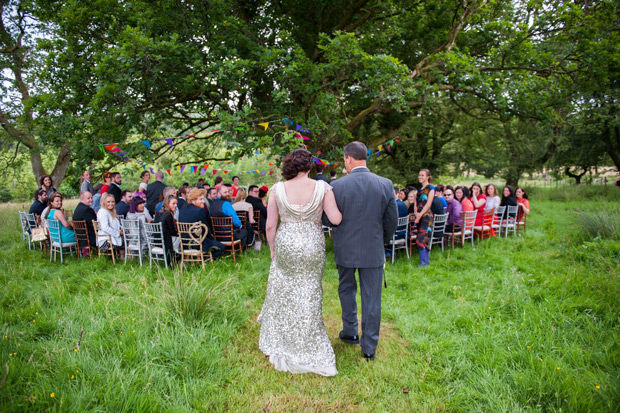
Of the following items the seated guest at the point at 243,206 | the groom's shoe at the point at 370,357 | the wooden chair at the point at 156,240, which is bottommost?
the groom's shoe at the point at 370,357

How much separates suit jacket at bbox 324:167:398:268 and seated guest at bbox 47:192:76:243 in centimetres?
660

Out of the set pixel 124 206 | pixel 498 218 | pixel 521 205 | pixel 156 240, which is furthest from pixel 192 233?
pixel 521 205

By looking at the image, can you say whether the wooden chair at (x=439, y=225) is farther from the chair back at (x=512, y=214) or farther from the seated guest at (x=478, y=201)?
the chair back at (x=512, y=214)

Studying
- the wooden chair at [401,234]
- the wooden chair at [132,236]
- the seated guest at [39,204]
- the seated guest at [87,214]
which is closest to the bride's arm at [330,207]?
the wooden chair at [401,234]

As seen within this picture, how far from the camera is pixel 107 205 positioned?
692 centimetres

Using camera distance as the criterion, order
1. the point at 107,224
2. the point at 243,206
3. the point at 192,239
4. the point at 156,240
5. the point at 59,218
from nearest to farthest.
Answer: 1. the point at 192,239
2. the point at 156,240
3. the point at 107,224
4. the point at 59,218
5. the point at 243,206

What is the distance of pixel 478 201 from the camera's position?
28.6ft

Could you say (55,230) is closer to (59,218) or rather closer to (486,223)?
(59,218)

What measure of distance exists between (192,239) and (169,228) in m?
0.55

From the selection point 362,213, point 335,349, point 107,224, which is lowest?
point 335,349

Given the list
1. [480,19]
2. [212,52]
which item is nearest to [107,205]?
[212,52]

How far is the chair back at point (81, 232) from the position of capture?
282 inches

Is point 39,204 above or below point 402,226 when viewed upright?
above

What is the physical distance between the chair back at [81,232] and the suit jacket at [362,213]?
6.27 meters
